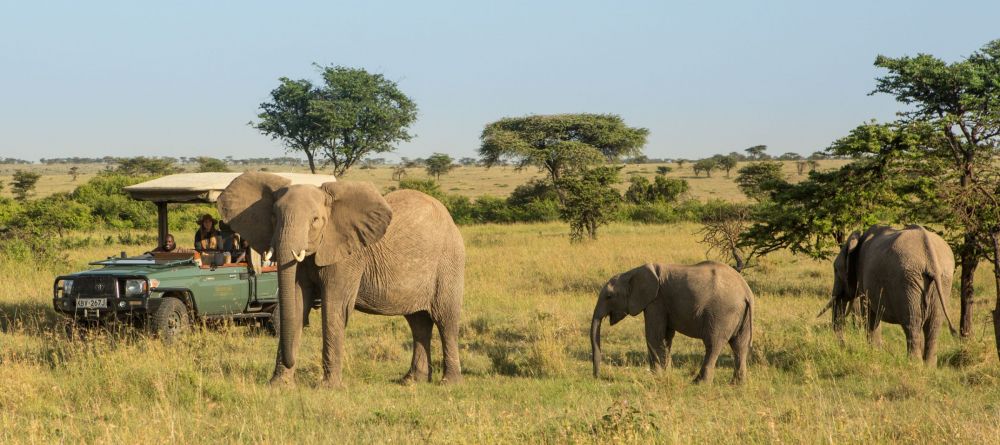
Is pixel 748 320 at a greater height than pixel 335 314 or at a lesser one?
lesser

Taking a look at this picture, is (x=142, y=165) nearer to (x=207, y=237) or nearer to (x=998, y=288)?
(x=207, y=237)

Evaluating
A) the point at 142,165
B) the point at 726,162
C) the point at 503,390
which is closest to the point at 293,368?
the point at 503,390

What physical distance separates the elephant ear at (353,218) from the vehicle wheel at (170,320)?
316 cm

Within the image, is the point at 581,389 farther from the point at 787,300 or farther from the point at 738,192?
the point at 738,192

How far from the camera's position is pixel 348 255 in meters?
9.19

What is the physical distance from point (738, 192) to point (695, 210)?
2746 centimetres

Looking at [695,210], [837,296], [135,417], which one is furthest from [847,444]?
[695,210]

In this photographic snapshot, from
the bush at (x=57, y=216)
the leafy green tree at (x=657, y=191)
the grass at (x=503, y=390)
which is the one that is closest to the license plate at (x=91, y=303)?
the grass at (x=503, y=390)

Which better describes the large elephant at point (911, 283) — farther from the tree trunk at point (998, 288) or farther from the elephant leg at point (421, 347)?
the elephant leg at point (421, 347)

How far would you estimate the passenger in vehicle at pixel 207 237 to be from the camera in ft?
43.5

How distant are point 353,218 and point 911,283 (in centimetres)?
621

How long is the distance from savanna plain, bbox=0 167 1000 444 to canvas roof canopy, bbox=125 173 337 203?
175cm

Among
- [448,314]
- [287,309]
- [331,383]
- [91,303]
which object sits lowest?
[331,383]

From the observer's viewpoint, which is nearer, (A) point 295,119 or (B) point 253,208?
(B) point 253,208
